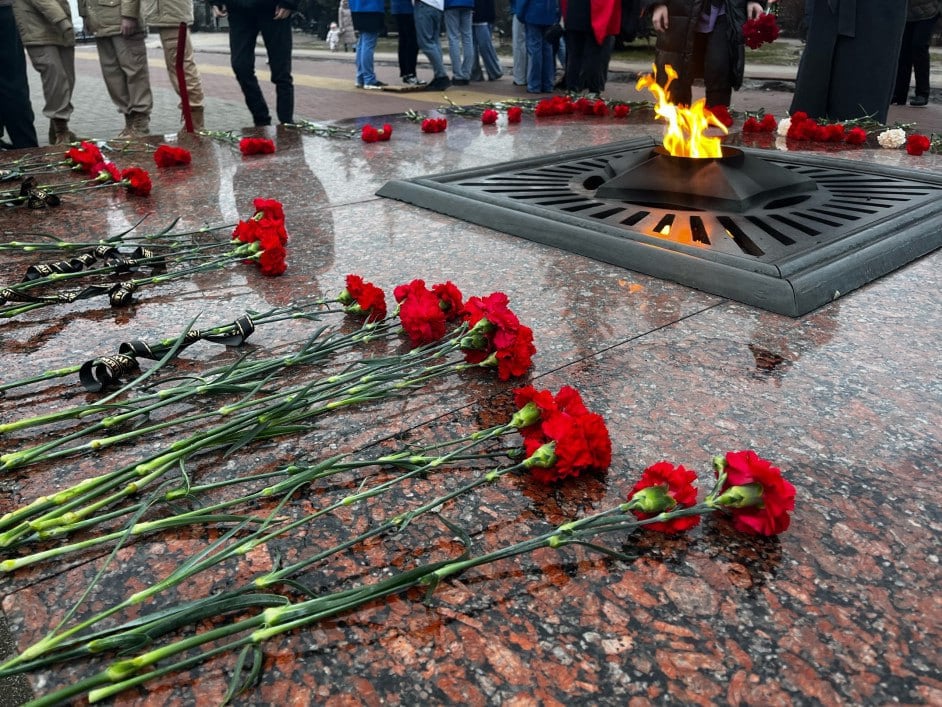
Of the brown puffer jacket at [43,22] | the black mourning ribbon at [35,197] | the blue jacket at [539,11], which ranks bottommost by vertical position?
the black mourning ribbon at [35,197]

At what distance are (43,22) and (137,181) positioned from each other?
3.07 meters

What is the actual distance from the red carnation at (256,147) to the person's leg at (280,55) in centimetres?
207

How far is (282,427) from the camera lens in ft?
4.18

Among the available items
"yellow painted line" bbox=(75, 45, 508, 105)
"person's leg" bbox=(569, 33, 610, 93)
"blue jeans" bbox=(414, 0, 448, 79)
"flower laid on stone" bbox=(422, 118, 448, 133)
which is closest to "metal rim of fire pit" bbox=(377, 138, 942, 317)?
"flower laid on stone" bbox=(422, 118, 448, 133)

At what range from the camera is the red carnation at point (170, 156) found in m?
3.30

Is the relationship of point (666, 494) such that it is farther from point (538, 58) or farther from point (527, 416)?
point (538, 58)

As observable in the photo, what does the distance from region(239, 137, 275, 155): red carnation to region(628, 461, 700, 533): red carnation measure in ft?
9.81

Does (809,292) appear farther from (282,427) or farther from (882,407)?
(282,427)

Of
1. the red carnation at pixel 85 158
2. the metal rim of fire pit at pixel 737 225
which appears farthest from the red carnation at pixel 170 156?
the metal rim of fire pit at pixel 737 225

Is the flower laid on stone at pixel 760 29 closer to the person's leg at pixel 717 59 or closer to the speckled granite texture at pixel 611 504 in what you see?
the person's leg at pixel 717 59

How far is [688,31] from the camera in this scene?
14.6 feet

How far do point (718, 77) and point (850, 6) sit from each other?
721 mm

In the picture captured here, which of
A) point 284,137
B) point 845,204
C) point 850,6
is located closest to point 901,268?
point 845,204

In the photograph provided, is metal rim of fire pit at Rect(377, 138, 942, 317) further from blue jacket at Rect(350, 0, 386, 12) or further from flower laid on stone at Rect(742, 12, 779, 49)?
blue jacket at Rect(350, 0, 386, 12)
